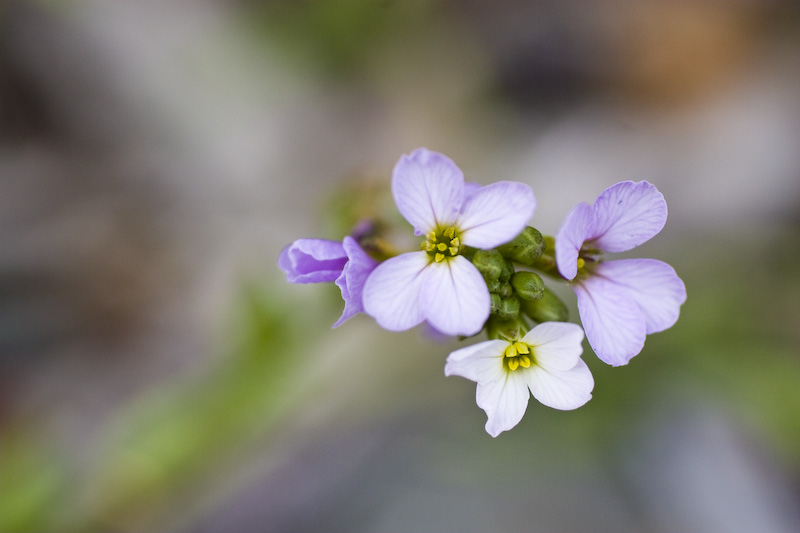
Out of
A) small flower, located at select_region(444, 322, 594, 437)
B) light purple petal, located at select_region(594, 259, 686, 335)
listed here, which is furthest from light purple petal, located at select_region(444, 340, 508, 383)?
light purple petal, located at select_region(594, 259, 686, 335)

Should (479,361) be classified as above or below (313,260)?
below

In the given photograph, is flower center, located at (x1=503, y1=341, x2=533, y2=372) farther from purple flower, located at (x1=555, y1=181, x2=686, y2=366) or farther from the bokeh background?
the bokeh background

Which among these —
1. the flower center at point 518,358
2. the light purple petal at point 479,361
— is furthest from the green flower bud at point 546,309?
the light purple petal at point 479,361

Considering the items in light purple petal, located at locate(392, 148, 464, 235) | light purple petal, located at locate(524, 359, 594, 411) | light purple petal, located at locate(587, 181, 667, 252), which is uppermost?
light purple petal, located at locate(392, 148, 464, 235)

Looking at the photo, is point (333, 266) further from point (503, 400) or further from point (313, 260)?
point (503, 400)

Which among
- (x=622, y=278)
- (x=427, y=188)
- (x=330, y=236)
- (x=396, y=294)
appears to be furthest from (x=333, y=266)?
(x=330, y=236)

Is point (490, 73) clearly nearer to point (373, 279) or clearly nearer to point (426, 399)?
point (426, 399)
